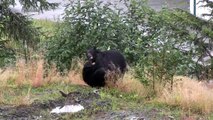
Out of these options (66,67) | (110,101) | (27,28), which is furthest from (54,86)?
(66,67)

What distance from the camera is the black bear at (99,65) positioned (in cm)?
910

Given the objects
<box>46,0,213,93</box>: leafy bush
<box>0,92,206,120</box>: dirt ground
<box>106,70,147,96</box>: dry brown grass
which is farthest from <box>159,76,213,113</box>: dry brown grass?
<box>46,0,213,93</box>: leafy bush

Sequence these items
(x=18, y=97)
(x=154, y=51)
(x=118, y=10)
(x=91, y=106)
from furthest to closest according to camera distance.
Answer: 1. (x=118, y=10)
2. (x=154, y=51)
3. (x=18, y=97)
4. (x=91, y=106)

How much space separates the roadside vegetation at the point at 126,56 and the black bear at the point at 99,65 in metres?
0.19

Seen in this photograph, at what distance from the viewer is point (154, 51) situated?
8.89 m

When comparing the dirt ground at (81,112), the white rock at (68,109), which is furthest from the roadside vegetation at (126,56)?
the white rock at (68,109)

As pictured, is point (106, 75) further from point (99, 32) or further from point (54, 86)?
point (99, 32)

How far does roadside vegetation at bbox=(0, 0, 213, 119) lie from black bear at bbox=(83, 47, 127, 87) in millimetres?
186

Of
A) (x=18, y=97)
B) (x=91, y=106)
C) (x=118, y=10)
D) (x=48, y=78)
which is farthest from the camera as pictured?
(x=118, y=10)

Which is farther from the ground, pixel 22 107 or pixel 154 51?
pixel 154 51

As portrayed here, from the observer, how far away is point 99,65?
930 cm

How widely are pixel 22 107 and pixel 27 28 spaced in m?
2.09

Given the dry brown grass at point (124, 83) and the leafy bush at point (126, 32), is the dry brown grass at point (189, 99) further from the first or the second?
the leafy bush at point (126, 32)

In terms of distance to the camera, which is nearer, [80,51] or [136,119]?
[136,119]
